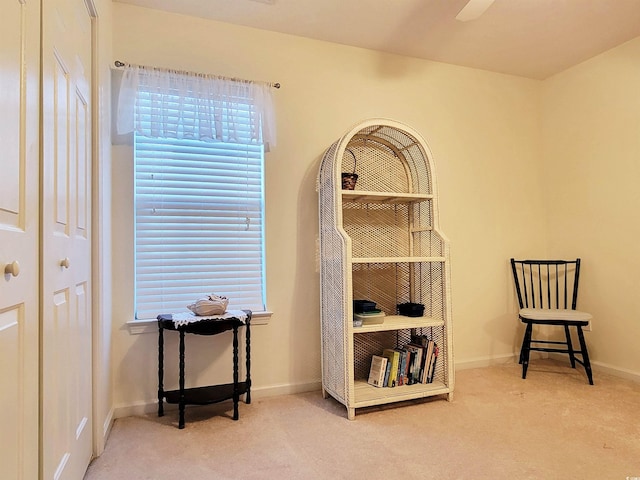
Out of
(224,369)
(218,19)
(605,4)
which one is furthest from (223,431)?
(605,4)

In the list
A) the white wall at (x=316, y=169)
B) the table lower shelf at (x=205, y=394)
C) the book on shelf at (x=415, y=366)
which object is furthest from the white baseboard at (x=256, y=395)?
the book on shelf at (x=415, y=366)

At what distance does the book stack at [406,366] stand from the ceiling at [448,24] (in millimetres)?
2176

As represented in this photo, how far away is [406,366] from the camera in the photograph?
8.81ft

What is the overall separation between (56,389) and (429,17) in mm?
2870

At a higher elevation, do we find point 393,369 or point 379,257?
point 379,257

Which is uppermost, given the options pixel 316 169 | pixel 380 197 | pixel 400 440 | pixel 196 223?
pixel 316 169

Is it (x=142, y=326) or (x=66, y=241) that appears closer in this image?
(x=66, y=241)

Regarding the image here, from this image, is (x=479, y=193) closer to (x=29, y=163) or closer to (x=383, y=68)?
(x=383, y=68)

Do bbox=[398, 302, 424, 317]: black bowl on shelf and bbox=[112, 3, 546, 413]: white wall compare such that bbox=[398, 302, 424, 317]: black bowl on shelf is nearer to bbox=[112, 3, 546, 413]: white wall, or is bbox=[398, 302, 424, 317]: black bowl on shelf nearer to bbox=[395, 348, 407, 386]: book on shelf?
bbox=[395, 348, 407, 386]: book on shelf

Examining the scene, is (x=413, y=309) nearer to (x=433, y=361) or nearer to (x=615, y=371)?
(x=433, y=361)

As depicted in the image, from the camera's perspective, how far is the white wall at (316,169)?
2.50 m

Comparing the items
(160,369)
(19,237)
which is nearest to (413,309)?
(160,369)

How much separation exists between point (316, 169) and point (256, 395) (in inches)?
63.5

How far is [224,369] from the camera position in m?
2.64
